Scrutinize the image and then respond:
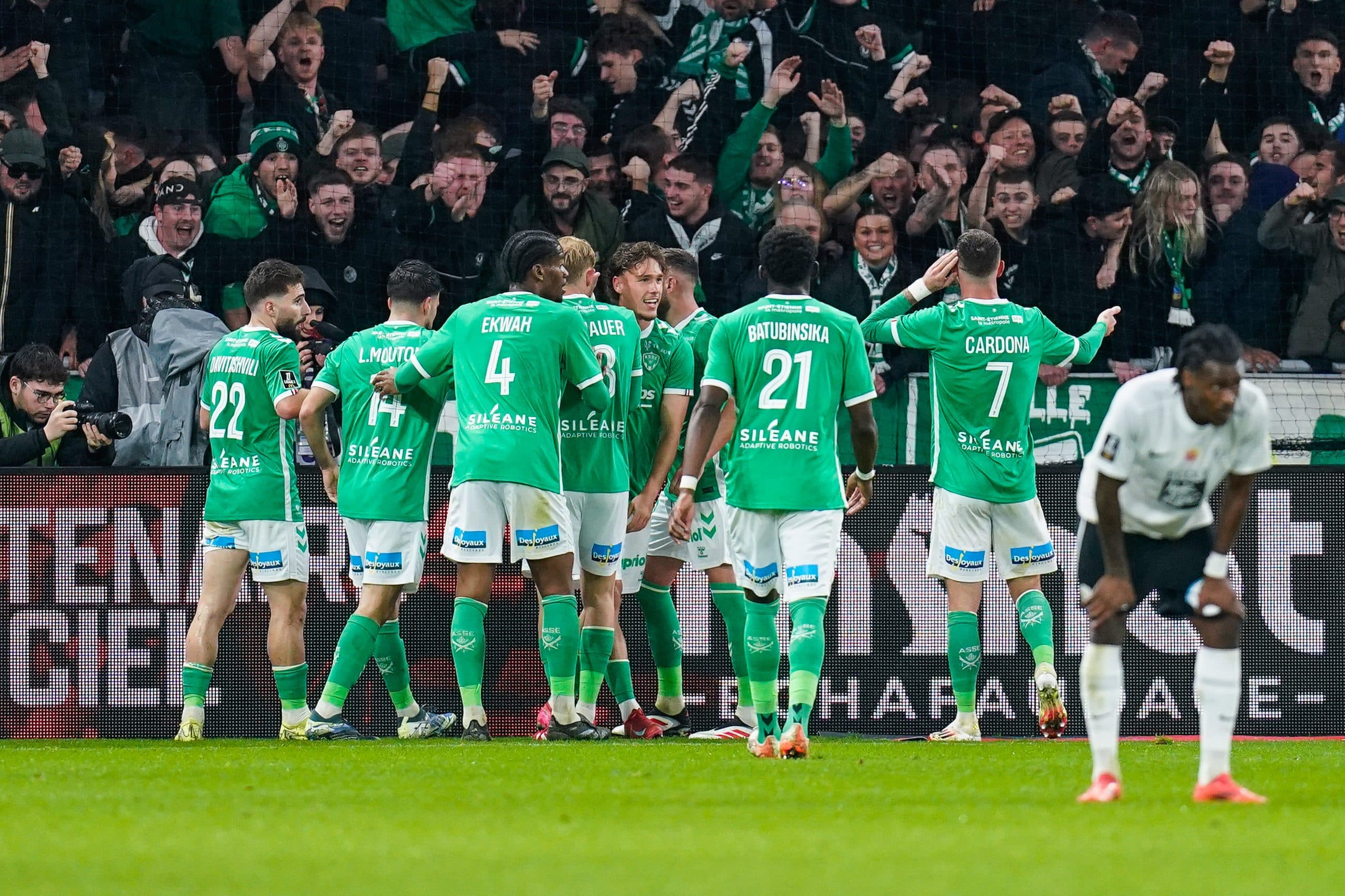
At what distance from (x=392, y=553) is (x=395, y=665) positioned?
72 cm

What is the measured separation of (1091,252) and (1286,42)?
8.80 ft

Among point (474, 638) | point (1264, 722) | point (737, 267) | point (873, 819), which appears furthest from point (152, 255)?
point (873, 819)

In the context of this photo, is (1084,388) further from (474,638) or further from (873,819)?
(873,819)

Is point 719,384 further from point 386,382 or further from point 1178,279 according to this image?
point 1178,279

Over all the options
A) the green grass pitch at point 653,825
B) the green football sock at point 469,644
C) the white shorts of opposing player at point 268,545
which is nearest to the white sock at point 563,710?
the green football sock at point 469,644

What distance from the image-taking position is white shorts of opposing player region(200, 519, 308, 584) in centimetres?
934

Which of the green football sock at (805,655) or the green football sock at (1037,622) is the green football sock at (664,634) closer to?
the green football sock at (1037,622)

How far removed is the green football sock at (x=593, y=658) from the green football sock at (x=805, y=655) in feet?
6.05

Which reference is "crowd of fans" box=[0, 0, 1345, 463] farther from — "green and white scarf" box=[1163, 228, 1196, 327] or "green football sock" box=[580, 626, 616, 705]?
"green football sock" box=[580, 626, 616, 705]

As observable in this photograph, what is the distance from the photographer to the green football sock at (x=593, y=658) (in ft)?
29.8

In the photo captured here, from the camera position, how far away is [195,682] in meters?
9.49

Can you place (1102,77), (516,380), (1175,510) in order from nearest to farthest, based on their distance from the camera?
(1175,510), (516,380), (1102,77)

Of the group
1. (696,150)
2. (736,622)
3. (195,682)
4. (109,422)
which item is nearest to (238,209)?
(109,422)

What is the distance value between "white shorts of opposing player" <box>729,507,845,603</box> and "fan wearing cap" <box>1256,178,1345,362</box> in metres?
6.29
